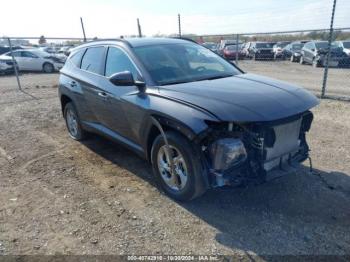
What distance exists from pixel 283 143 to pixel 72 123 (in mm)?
4089

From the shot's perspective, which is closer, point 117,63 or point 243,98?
point 243,98

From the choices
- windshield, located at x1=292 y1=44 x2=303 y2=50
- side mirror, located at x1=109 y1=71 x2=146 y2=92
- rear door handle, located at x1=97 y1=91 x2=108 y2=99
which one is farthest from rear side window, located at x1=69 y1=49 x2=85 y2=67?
windshield, located at x1=292 y1=44 x2=303 y2=50

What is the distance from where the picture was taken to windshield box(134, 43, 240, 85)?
13.1ft

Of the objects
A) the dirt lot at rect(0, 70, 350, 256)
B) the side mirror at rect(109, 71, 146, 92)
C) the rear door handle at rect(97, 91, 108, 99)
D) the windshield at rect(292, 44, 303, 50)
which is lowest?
the windshield at rect(292, 44, 303, 50)

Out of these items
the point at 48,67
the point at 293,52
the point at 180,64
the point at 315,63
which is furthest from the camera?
the point at 293,52

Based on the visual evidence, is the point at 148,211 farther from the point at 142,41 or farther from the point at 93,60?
the point at 93,60

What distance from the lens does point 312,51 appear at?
65.7ft

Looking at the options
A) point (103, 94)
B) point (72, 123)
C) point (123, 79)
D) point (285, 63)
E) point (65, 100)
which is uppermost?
point (123, 79)

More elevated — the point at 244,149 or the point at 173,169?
the point at 244,149

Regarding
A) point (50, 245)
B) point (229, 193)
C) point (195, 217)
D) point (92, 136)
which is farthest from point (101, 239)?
point (92, 136)

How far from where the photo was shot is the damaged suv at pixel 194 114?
10.5 ft

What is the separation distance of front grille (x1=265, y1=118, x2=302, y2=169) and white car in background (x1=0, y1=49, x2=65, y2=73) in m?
20.0

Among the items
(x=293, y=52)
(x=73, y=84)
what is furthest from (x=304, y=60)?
(x=73, y=84)

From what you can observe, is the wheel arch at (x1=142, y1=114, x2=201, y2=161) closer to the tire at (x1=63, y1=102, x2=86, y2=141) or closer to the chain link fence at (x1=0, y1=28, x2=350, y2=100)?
the tire at (x1=63, y1=102, x2=86, y2=141)
